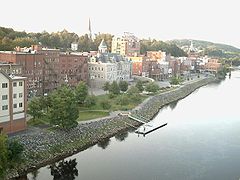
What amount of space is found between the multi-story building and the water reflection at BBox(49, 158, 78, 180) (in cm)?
1030

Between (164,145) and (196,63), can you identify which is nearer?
(164,145)

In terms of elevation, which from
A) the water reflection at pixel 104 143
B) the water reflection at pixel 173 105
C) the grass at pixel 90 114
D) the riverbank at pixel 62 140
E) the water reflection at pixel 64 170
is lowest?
the water reflection at pixel 64 170

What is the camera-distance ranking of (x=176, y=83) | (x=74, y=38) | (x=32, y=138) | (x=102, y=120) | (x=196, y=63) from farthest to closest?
(x=196, y=63) → (x=74, y=38) → (x=176, y=83) → (x=102, y=120) → (x=32, y=138)

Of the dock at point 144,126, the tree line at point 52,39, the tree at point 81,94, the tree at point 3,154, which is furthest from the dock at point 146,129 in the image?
the tree line at point 52,39

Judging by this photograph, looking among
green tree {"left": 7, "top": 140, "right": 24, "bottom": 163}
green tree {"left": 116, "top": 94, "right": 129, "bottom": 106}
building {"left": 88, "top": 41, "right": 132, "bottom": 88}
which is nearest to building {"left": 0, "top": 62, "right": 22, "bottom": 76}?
green tree {"left": 116, "top": 94, "right": 129, "bottom": 106}

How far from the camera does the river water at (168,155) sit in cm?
1338

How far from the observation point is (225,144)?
710 inches

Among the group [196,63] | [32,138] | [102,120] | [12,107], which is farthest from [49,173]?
[196,63]

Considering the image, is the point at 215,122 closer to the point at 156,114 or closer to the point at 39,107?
the point at 156,114

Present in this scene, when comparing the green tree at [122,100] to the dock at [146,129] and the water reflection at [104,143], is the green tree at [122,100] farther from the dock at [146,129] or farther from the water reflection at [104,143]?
the water reflection at [104,143]

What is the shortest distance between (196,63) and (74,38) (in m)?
28.3

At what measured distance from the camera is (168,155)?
51.6 feet

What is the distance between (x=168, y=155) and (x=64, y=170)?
16.6ft

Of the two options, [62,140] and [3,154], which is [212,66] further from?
[3,154]
